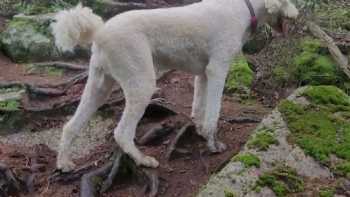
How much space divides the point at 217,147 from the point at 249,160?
147 centimetres

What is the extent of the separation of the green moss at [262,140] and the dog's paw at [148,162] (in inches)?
49.5

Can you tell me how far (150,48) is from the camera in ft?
18.7

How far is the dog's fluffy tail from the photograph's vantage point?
5477mm

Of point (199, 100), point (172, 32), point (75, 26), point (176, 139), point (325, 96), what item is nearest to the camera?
point (75, 26)

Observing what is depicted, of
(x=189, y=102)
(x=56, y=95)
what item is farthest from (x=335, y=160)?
(x=56, y=95)

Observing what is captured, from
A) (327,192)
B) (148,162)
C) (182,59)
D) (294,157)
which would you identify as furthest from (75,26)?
(327,192)

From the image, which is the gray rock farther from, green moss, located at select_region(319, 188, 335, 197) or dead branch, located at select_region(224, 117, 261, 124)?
dead branch, located at select_region(224, 117, 261, 124)

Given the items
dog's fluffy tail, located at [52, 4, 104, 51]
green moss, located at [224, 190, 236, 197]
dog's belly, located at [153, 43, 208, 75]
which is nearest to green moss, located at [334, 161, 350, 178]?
green moss, located at [224, 190, 236, 197]

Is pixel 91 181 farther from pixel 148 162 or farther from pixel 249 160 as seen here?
pixel 249 160

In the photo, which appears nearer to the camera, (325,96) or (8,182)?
(325,96)

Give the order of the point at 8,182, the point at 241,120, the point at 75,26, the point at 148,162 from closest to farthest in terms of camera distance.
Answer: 1. the point at 75,26
2. the point at 148,162
3. the point at 8,182
4. the point at 241,120

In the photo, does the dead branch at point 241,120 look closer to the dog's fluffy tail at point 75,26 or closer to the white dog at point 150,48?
the white dog at point 150,48

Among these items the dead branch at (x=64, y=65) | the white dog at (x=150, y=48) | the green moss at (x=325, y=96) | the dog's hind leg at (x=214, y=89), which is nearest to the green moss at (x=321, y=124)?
the green moss at (x=325, y=96)

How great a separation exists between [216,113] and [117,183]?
4.38ft
